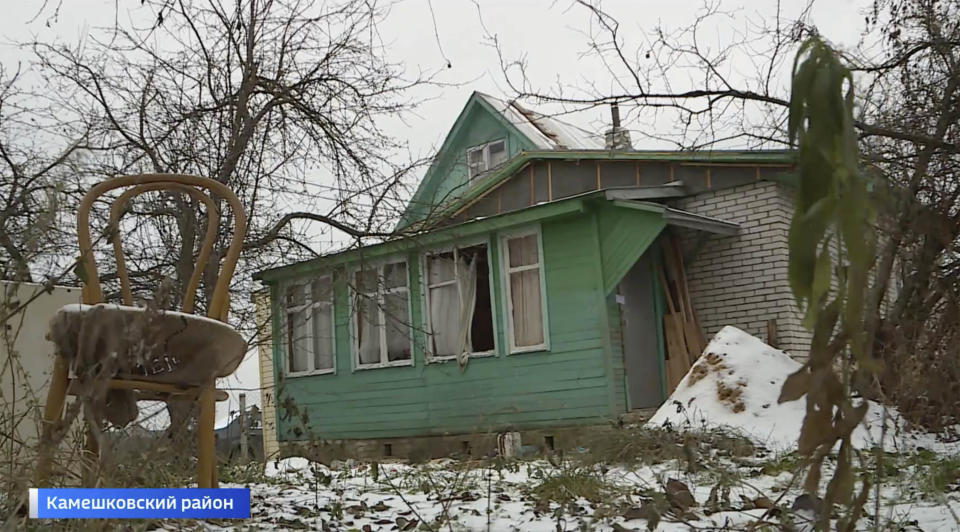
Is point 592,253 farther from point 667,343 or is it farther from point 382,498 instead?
point 382,498

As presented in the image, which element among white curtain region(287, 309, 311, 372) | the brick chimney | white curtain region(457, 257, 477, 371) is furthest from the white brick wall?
white curtain region(287, 309, 311, 372)

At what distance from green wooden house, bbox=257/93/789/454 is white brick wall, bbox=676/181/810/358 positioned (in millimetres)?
64

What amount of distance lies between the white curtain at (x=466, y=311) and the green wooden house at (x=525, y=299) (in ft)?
0.05

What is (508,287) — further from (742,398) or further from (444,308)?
(742,398)

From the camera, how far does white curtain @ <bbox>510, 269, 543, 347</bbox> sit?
10.2 m

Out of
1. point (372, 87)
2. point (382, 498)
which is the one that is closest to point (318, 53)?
point (372, 87)

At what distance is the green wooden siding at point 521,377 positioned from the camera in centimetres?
955

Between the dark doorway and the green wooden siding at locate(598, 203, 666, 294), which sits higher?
the green wooden siding at locate(598, 203, 666, 294)

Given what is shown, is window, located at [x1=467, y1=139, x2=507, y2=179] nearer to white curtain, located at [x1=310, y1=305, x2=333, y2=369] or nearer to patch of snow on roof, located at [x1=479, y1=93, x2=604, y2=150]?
patch of snow on roof, located at [x1=479, y1=93, x2=604, y2=150]

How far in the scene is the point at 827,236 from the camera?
1046 millimetres

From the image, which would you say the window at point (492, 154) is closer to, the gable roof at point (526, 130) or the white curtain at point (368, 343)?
the gable roof at point (526, 130)

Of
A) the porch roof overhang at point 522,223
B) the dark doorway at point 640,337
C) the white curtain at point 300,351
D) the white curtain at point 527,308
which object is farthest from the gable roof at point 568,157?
the white curtain at point 300,351

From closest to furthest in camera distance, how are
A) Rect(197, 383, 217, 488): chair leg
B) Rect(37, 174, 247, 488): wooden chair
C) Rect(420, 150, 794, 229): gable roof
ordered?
Rect(37, 174, 247, 488): wooden chair
Rect(197, 383, 217, 488): chair leg
Rect(420, 150, 794, 229): gable roof

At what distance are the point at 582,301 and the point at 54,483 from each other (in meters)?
7.99
